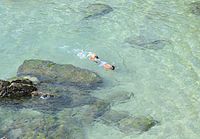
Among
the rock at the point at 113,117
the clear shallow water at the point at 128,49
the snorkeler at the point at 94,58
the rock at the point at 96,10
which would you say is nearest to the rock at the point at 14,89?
the clear shallow water at the point at 128,49

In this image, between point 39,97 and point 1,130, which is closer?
point 1,130

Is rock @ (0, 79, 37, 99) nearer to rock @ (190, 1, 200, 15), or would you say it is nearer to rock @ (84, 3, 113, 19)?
rock @ (84, 3, 113, 19)

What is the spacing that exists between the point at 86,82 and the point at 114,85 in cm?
83

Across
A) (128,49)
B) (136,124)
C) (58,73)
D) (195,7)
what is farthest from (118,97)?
(195,7)

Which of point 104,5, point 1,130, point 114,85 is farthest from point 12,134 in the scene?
point 104,5

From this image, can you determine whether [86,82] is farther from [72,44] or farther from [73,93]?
[72,44]

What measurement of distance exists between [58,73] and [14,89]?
1.74 metres

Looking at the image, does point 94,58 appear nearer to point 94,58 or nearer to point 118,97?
point 94,58

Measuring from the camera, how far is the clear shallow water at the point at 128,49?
11.3 meters

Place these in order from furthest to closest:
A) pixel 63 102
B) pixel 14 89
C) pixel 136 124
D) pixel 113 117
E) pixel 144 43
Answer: pixel 144 43
pixel 63 102
pixel 14 89
pixel 113 117
pixel 136 124

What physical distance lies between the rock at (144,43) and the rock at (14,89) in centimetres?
483

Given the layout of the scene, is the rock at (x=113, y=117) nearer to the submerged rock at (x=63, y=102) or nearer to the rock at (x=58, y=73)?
the submerged rock at (x=63, y=102)

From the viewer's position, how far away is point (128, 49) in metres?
14.7

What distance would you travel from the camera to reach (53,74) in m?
12.7
